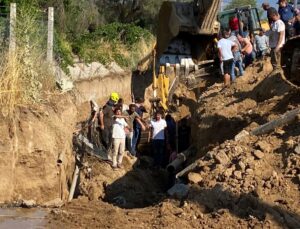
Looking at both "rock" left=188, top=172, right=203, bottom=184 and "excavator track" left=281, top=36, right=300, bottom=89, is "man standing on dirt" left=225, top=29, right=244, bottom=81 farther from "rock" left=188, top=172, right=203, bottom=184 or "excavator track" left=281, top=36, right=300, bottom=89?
"rock" left=188, top=172, right=203, bottom=184

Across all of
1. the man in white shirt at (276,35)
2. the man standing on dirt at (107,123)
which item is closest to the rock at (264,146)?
the man in white shirt at (276,35)

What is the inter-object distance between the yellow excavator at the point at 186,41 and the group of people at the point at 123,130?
18.0 ft

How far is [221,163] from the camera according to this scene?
10258mm

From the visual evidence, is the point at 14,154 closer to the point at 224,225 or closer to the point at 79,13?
the point at 224,225

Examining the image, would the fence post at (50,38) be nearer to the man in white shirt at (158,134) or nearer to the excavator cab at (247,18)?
the man in white shirt at (158,134)

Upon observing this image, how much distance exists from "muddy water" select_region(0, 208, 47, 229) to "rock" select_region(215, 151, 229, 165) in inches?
107

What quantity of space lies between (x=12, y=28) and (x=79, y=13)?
18434 millimetres

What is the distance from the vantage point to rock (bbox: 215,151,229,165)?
10.3 metres

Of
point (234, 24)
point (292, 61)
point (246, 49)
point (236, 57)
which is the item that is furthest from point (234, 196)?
point (234, 24)

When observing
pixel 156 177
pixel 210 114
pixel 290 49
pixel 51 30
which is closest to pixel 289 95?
pixel 290 49

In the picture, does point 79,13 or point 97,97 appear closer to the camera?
point 97,97

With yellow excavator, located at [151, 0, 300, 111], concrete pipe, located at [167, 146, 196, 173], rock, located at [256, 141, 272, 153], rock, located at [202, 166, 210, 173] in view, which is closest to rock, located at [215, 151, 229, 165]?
rock, located at [202, 166, 210, 173]

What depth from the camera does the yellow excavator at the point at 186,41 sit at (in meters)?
22.8

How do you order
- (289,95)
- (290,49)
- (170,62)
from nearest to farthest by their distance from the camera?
(290,49), (289,95), (170,62)
